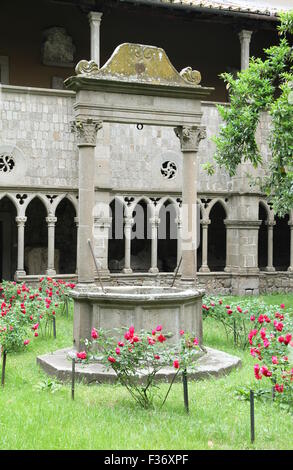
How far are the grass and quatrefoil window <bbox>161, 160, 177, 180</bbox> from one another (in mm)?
8705

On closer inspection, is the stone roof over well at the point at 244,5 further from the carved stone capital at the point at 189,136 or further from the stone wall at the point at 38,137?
the carved stone capital at the point at 189,136

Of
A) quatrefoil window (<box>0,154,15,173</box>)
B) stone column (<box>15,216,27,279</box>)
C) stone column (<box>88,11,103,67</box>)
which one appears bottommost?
stone column (<box>15,216,27,279</box>)

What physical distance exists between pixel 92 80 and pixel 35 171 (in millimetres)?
6324

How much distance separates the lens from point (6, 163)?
14312 mm

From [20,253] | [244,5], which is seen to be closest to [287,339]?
[20,253]

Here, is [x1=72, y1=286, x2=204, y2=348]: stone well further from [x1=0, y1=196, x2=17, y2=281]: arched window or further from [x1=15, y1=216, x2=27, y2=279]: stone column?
[x1=0, y1=196, x2=17, y2=281]: arched window

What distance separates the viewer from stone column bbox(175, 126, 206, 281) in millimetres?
9172

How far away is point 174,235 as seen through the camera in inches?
691

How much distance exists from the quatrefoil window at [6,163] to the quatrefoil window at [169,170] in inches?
130

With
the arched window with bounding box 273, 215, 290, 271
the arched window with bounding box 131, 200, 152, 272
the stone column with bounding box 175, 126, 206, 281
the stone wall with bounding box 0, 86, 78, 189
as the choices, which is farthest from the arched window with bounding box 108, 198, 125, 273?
the stone column with bounding box 175, 126, 206, 281

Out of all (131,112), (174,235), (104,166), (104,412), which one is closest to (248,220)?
(174,235)

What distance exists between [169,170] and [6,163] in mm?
3584

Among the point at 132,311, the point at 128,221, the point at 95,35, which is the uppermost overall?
the point at 95,35

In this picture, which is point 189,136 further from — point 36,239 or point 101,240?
point 36,239
